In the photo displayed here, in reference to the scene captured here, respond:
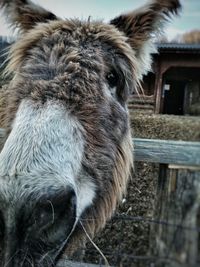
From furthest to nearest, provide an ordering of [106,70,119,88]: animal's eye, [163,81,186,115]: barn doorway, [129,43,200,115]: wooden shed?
[129,43,200,115]: wooden shed < [163,81,186,115]: barn doorway < [106,70,119,88]: animal's eye

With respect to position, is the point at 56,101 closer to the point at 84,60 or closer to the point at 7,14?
the point at 84,60

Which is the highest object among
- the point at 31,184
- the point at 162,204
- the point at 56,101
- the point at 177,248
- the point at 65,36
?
the point at 65,36

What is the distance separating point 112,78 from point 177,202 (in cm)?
89

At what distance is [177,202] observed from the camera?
1.59 metres

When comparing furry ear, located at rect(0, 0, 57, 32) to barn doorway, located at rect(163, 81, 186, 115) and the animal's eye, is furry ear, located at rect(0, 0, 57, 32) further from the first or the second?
barn doorway, located at rect(163, 81, 186, 115)

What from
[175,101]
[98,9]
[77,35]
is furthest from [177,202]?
[175,101]

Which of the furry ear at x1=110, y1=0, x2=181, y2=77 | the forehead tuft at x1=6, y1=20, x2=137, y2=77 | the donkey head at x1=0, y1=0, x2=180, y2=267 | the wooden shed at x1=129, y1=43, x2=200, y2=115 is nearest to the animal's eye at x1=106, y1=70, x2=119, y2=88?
the donkey head at x1=0, y1=0, x2=180, y2=267

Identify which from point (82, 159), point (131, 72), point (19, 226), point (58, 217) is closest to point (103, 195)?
point (82, 159)

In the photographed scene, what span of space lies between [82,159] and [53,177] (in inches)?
12.3

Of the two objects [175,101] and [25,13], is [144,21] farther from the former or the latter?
[175,101]

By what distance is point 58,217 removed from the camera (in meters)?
1.46

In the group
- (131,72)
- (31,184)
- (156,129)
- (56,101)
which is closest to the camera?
(31,184)

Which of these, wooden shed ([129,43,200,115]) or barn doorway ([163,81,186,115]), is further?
wooden shed ([129,43,200,115])

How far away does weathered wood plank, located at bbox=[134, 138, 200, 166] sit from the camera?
1.84 meters
